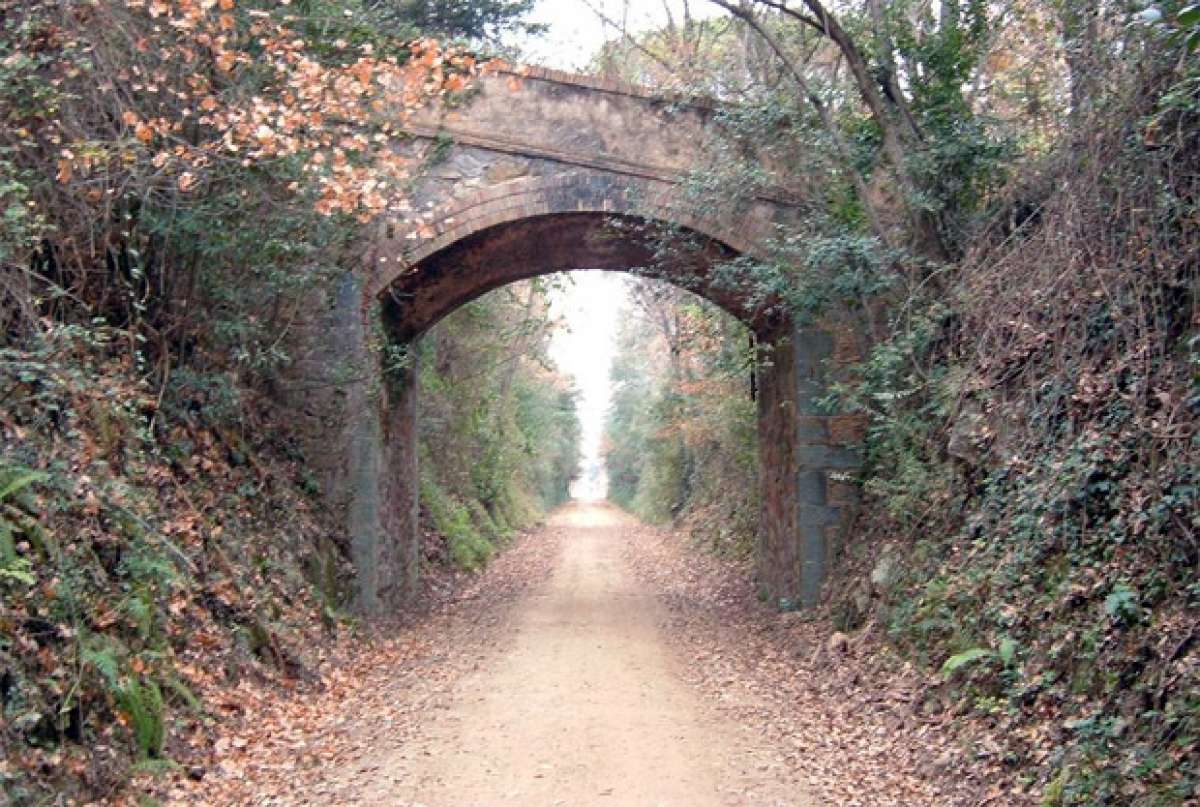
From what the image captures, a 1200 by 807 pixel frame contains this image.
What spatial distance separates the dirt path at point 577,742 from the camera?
6.11 metres

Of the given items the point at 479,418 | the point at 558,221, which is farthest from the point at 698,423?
the point at 558,221

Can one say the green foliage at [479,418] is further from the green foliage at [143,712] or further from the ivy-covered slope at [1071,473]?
the green foliage at [143,712]

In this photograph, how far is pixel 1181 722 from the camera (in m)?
4.77

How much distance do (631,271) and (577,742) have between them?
716cm

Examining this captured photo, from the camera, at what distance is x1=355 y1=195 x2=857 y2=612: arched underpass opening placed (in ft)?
40.3

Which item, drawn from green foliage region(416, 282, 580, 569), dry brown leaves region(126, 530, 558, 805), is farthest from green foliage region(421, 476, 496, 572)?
dry brown leaves region(126, 530, 558, 805)

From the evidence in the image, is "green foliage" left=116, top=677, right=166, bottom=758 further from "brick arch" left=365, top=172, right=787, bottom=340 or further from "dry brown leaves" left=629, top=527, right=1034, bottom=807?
"brick arch" left=365, top=172, right=787, bottom=340

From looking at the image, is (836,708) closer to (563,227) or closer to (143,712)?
(143,712)

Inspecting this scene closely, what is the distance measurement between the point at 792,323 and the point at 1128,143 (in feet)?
18.4

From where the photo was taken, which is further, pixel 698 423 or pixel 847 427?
pixel 698 423

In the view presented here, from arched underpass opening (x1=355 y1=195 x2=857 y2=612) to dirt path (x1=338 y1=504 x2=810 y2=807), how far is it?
2295 millimetres

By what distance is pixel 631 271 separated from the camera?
1313 cm

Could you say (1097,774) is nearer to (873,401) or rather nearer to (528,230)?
(873,401)

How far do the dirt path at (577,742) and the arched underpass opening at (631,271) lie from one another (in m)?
2.30
